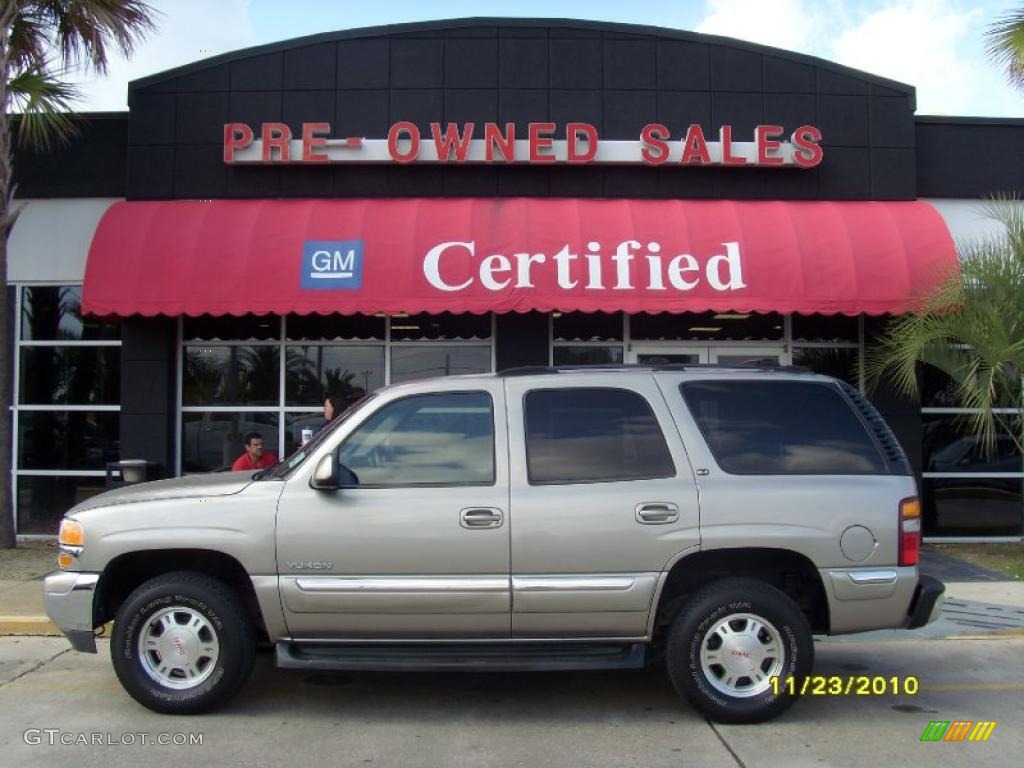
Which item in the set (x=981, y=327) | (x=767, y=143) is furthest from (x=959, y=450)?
(x=767, y=143)

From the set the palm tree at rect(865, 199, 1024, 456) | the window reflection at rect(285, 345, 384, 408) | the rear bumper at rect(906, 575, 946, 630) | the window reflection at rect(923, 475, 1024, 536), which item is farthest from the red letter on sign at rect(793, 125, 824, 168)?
the rear bumper at rect(906, 575, 946, 630)

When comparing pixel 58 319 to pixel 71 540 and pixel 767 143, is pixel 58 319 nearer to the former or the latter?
pixel 71 540

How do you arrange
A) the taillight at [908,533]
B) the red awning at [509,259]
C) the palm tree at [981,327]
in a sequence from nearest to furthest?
the taillight at [908,533] < the palm tree at [981,327] < the red awning at [509,259]

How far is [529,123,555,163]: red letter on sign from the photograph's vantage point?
1156 cm

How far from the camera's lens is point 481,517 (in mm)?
5324

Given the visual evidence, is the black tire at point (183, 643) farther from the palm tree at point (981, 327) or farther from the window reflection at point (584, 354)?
the palm tree at point (981, 327)

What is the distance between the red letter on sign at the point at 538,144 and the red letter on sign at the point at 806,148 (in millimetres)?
3080

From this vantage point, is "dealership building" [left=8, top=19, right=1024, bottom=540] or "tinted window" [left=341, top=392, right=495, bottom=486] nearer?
"tinted window" [left=341, top=392, right=495, bottom=486]

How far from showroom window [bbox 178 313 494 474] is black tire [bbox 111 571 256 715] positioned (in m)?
6.47

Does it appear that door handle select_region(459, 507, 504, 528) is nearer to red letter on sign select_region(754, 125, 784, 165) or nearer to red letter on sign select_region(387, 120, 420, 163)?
red letter on sign select_region(387, 120, 420, 163)

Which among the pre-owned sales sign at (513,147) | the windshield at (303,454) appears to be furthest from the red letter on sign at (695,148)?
the windshield at (303,454)

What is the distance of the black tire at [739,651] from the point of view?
533 cm

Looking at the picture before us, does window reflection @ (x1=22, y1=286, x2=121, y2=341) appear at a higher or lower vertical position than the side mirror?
higher

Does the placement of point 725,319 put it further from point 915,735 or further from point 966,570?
point 915,735
